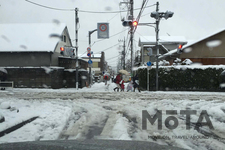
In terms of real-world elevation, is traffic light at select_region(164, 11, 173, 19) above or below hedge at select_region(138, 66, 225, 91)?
above

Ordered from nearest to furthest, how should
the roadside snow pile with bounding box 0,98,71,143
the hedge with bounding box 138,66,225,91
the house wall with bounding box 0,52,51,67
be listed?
1. the roadside snow pile with bounding box 0,98,71,143
2. the hedge with bounding box 138,66,225,91
3. the house wall with bounding box 0,52,51,67

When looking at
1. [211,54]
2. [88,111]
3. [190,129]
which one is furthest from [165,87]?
[190,129]

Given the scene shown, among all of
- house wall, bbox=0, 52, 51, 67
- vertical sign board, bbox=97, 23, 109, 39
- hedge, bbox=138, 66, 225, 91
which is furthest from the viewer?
house wall, bbox=0, 52, 51, 67

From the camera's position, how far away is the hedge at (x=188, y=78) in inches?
645

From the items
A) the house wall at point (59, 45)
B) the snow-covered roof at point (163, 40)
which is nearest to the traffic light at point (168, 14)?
the house wall at point (59, 45)

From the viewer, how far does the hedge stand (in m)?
16.4

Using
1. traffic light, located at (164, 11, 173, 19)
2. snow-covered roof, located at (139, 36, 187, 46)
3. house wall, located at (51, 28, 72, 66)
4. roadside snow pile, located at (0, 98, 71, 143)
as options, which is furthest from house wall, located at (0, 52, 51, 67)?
snow-covered roof, located at (139, 36, 187, 46)

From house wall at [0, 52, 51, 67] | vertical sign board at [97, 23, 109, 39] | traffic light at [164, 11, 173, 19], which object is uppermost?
traffic light at [164, 11, 173, 19]

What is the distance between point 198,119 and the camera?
5.46m

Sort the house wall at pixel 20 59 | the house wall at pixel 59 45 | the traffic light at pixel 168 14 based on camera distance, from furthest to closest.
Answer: the house wall at pixel 59 45 < the house wall at pixel 20 59 < the traffic light at pixel 168 14

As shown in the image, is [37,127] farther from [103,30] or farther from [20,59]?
[20,59]

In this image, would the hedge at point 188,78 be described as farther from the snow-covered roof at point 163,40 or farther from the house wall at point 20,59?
the snow-covered roof at point 163,40

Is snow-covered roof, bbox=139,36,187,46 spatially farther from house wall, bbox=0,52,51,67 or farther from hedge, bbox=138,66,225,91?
house wall, bbox=0,52,51,67

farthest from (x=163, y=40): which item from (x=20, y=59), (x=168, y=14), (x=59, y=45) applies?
(x=20, y=59)
